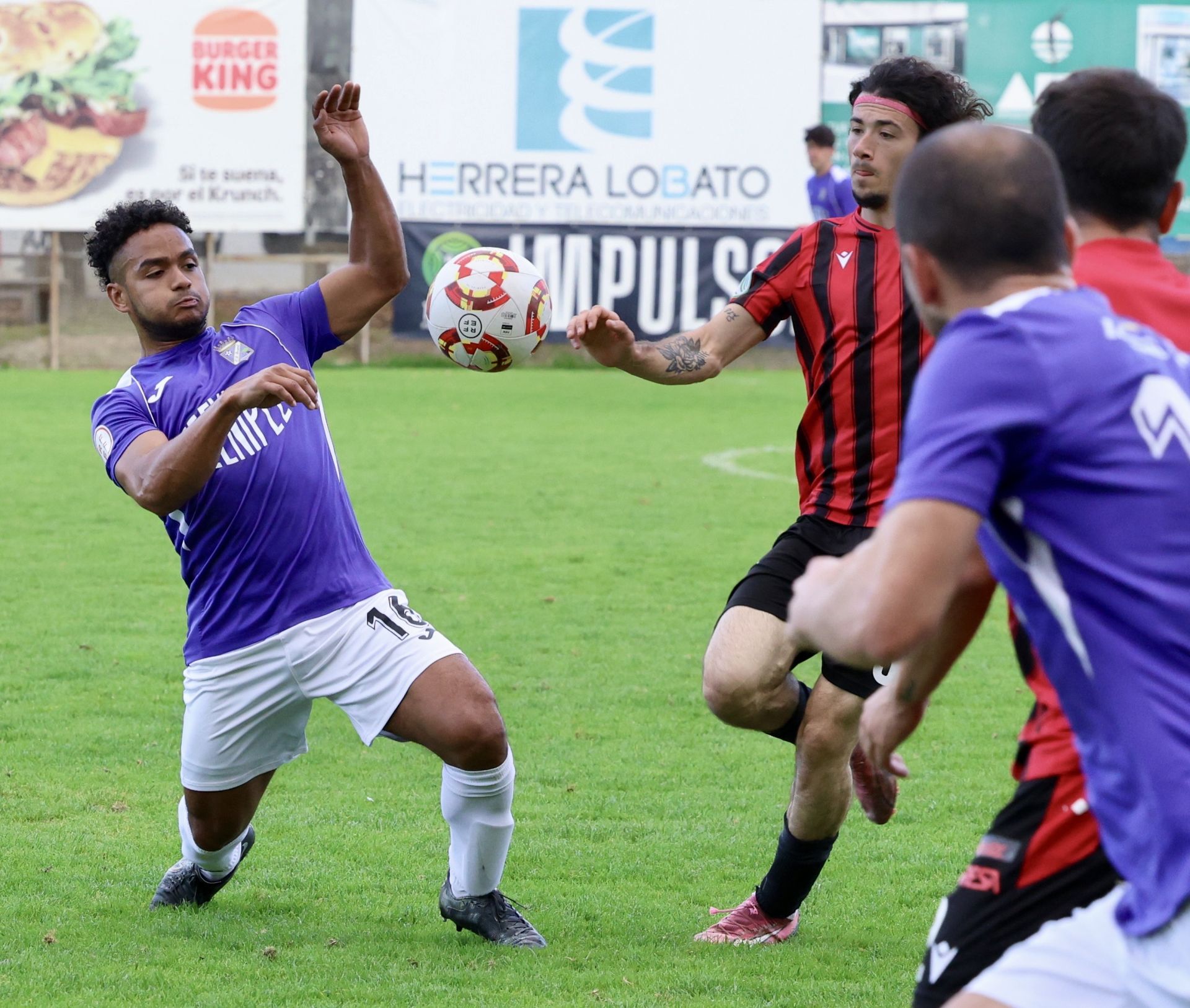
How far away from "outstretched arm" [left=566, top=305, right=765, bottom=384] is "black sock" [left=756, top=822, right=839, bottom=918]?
1.45m

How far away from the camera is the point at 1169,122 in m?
2.73

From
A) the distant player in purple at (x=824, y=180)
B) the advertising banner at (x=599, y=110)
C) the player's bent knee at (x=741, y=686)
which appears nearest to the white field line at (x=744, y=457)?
the distant player in purple at (x=824, y=180)

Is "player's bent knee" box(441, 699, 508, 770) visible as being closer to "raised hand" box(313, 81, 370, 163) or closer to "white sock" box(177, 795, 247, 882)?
"white sock" box(177, 795, 247, 882)

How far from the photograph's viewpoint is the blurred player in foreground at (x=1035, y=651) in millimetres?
2594

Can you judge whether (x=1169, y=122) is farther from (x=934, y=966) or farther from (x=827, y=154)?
(x=827, y=154)

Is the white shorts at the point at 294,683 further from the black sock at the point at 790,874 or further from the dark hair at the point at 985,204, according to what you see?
the dark hair at the point at 985,204

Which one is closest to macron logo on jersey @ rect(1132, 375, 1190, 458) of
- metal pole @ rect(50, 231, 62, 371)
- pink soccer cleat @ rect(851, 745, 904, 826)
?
pink soccer cleat @ rect(851, 745, 904, 826)

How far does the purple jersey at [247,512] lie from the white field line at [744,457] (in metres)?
9.63

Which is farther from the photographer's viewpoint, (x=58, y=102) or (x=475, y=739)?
(x=58, y=102)

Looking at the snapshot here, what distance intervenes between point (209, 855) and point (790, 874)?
1.77 m

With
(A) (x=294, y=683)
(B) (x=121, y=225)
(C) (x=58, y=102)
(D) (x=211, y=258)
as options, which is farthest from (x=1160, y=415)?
(C) (x=58, y=102)

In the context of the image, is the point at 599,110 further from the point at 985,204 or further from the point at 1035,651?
the point at 985,204

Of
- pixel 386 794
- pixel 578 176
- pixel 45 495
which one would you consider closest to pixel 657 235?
pixel 578 176

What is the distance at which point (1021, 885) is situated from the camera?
8.57ft
